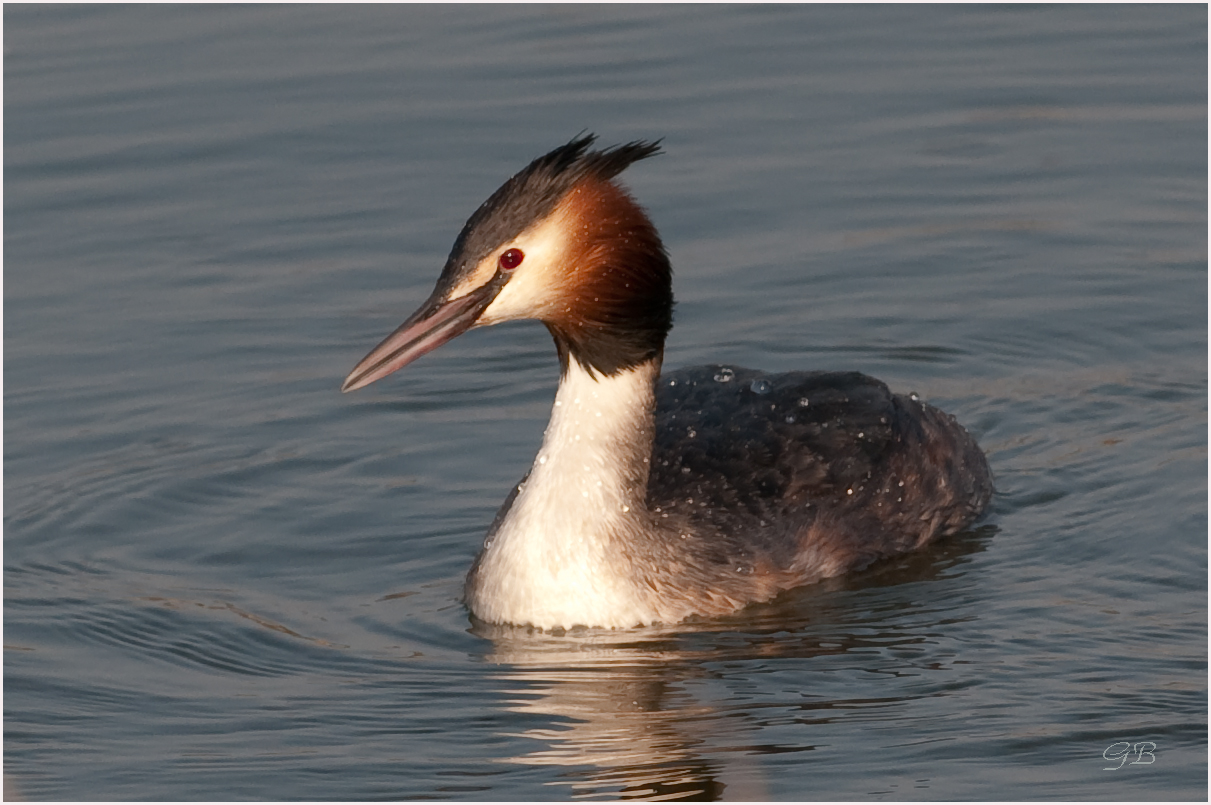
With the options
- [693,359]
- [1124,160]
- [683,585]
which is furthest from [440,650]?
[1124,160]

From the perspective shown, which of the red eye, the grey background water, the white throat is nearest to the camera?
the grey background water

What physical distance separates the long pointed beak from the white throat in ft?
1.95

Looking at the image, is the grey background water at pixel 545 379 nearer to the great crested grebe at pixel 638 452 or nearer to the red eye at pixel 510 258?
the great crested grebe at pixel 638 452

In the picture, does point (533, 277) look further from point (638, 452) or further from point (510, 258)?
point (638, 452)

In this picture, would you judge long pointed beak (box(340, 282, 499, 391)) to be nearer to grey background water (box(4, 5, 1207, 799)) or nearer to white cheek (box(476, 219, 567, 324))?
white cheek (box(476, 219, 567, 324))

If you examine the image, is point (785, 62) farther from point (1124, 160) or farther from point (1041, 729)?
point (1041, 729)

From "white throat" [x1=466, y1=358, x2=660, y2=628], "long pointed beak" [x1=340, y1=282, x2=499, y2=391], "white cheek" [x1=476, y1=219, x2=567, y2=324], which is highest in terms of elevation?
"white cheek" [x1=476, y1=219, x2=567, y2=324]

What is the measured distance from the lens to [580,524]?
9305 mm

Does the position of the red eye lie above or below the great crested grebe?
above

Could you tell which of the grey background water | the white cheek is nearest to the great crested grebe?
the white cheek

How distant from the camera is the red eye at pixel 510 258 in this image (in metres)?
8.81

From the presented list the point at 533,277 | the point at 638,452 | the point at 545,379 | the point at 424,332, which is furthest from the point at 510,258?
the point at 545,379

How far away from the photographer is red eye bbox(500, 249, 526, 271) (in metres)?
8.81

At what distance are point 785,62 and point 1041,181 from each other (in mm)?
2284
